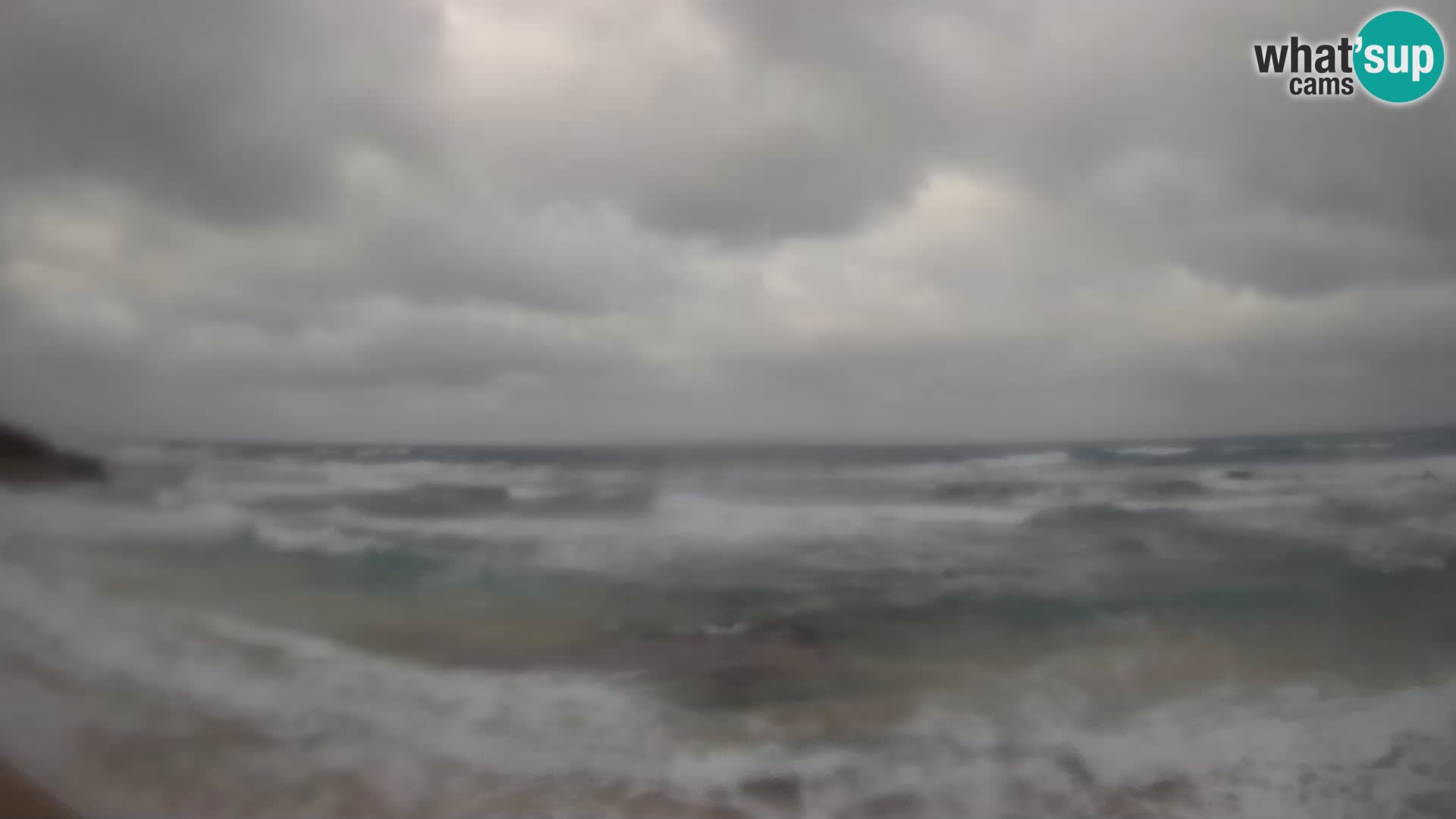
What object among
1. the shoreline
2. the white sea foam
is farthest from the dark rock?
the shoreline

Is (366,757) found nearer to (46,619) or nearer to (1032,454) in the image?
(46,619)

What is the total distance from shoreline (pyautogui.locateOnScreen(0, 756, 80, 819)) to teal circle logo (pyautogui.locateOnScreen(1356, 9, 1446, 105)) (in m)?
5.13

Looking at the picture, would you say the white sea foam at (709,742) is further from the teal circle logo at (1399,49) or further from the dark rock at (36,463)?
the teal circle logo at (1399,49)

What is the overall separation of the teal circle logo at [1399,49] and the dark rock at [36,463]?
6.20 m

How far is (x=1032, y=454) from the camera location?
6484mm

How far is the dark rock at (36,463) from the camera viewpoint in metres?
3.37

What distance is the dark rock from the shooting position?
3369 mm

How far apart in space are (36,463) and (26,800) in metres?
2.21

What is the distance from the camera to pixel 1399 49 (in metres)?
A: 2.43

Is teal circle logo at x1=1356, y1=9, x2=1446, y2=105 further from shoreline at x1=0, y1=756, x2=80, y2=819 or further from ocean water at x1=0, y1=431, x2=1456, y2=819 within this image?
shoreline at x1=0, y1=756, x2=80, y2=819

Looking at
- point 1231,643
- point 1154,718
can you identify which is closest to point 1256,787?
point 1154,718

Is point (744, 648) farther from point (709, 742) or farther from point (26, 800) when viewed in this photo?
point (26, 800)

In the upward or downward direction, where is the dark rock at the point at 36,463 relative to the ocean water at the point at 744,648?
upward

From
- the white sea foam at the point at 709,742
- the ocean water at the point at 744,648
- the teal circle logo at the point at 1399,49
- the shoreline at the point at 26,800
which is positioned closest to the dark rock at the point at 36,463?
the ocean water at the point at 744,648
